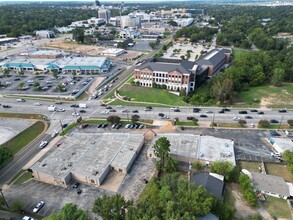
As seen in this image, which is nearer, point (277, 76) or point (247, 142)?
point (247, 142)

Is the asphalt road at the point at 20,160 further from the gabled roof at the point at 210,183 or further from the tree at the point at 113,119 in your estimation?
the gabled roof at the point at 210,183

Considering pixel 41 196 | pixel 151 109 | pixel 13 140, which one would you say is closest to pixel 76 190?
pixel 41 196

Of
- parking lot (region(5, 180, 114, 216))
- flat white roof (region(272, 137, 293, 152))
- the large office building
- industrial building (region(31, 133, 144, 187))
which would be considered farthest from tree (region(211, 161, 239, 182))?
the large office building

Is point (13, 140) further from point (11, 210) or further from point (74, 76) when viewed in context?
point (74, 76)

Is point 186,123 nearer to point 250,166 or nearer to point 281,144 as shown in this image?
point 250,166

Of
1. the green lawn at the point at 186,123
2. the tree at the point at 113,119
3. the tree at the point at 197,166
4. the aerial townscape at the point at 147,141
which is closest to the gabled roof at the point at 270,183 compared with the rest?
the aerial townscape at the point at 147,141

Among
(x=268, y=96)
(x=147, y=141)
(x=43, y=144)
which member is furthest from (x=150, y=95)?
(x=268, y=96)
